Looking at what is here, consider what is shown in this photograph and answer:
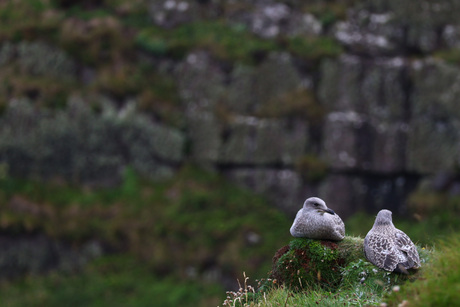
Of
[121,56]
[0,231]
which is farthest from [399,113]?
[0,231]

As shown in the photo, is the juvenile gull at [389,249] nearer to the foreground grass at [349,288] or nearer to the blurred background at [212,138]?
the foreground grass at [349,288]

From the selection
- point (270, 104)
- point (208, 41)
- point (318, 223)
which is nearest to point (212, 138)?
point (270, 104)

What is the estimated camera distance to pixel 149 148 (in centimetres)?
2036

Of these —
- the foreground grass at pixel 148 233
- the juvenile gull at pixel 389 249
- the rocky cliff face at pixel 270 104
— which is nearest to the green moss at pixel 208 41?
the rocky cliff face at pixel 270 104

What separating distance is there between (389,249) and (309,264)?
1.28 metres

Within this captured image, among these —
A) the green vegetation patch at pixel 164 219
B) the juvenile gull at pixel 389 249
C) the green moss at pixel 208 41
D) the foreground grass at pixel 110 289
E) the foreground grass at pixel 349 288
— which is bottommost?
the foreground grass at pixel 110 289

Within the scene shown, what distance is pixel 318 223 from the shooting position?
7871 mm

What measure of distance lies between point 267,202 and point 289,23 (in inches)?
257

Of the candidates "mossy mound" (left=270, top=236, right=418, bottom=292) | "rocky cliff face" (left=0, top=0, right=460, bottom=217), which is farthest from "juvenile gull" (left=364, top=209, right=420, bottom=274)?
"rocky cliff face" (left=0, top=0, right=460, bottom=217)

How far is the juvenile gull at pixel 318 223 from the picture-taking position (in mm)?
7867

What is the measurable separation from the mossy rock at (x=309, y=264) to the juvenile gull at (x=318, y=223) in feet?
0.42

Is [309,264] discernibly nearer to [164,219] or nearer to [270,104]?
[164,219]

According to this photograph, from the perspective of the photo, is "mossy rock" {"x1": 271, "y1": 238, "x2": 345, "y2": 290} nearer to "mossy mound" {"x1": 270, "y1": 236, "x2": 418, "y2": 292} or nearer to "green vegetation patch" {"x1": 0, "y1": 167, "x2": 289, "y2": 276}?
"mossy mound" {"x1": 270, "y1": 236, "x2": 418, "y2": 292}

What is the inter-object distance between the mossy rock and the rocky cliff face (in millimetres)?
11234
